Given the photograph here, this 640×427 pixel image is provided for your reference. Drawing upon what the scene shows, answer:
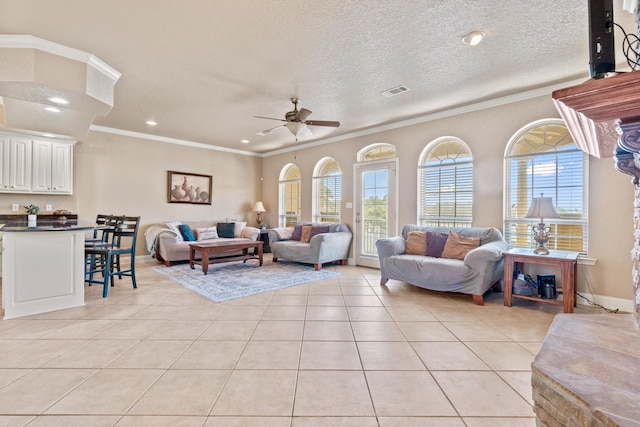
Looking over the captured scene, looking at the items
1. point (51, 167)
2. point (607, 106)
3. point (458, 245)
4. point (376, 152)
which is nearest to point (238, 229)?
point (51, 167)

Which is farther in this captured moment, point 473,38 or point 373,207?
point 373,207

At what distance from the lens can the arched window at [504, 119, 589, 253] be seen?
3.51 meters

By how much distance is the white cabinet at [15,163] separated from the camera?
4.48 meters

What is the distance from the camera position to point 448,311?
125 inches

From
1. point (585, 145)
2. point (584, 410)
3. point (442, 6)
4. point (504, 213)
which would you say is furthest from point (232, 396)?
point (504, 213)

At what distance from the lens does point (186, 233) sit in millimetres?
6066

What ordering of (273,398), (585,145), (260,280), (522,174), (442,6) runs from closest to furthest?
(585,145) < (273,398) < (442,6) < (522,174) < (260,280)

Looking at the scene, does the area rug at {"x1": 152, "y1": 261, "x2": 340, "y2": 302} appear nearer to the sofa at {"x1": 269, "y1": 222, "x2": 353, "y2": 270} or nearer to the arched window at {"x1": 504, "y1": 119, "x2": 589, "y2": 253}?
the sofa at {"x1": 269, "y1": 222, "x2": 353, "y2": 270}

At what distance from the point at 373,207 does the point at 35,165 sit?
5.69 m

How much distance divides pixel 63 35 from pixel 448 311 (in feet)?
14.9

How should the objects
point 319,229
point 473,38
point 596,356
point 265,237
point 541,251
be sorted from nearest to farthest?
1. point 596,356
2. point 473,38
3. point 541,251
4. point 319,229
5. point 265,237

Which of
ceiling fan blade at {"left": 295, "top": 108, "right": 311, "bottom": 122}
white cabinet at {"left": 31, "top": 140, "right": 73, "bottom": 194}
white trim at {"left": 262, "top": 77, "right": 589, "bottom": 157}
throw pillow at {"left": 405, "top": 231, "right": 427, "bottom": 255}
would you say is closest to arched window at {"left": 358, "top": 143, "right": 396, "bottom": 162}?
white trim at {"left": 262, "top": 77, "right": 589, "bottom": 157}

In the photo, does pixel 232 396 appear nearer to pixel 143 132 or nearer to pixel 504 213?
pixel 504 213

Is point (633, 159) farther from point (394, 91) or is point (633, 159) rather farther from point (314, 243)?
point (314, 243)
